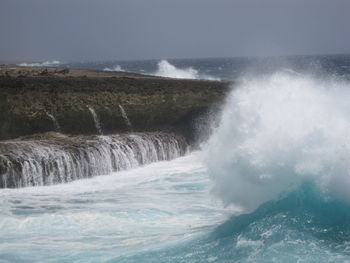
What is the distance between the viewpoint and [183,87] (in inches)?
1021

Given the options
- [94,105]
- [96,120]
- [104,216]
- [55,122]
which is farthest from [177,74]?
[104,216]

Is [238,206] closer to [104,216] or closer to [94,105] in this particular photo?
[104,216]

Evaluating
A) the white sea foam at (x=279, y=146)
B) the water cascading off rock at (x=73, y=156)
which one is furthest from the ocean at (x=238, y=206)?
the water cascading off rock at (x=73, y=156)

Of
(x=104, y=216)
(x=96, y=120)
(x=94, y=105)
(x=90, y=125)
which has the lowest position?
(x=104, y=216)

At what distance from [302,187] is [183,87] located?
14954mm

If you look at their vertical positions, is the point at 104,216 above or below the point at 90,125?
below

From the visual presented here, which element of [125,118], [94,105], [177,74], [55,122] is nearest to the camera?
[55,122]

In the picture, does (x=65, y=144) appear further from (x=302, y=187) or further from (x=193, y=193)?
(x=302, y=187)

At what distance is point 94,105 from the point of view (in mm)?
21609

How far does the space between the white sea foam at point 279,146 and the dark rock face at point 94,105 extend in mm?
7243

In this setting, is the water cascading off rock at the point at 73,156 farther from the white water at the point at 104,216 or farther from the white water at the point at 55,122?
the white water at the point at 55,122

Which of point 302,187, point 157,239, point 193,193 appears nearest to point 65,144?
point 193,193

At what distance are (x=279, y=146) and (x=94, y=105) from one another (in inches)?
422

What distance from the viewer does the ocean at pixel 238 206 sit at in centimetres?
1033
